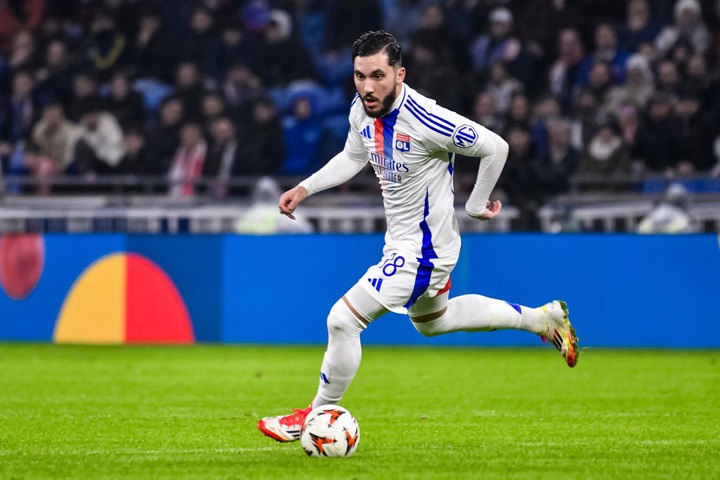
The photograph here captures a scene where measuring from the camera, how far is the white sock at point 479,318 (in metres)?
7.25

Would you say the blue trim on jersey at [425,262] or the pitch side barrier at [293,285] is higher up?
the blue trim on jersey at [425,262]

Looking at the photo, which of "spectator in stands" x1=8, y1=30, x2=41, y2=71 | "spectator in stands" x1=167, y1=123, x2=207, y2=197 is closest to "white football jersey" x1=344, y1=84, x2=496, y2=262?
"spectator in stands" x1=167, y1=123, x2=207, y2=197

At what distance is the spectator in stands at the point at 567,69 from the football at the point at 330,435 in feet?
35.9

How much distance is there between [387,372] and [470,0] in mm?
8373

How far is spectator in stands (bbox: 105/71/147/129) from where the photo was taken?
58.3 ft

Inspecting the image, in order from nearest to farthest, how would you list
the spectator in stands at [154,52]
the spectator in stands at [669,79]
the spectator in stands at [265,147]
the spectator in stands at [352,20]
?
the spectator in stands at [669,79], the spectator in stands at [265,147], the spectator in stands at [352,20], the spectator in stands at [154,52]

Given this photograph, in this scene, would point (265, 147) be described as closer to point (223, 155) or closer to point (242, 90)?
point (223, 155)

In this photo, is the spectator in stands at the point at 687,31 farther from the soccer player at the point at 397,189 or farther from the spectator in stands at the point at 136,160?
the soccer player at the point at 397,189

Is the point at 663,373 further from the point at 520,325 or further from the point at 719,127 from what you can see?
the point at 719,127

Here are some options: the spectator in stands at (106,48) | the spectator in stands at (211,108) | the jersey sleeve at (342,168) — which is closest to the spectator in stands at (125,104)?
the spectator in stands at (106,48)

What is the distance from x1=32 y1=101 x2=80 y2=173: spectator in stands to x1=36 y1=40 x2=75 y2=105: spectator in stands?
911 mm

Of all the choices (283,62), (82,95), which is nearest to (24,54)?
(82,95)

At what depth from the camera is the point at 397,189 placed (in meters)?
→ 6.80

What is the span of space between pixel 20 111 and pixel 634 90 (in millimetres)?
8433
